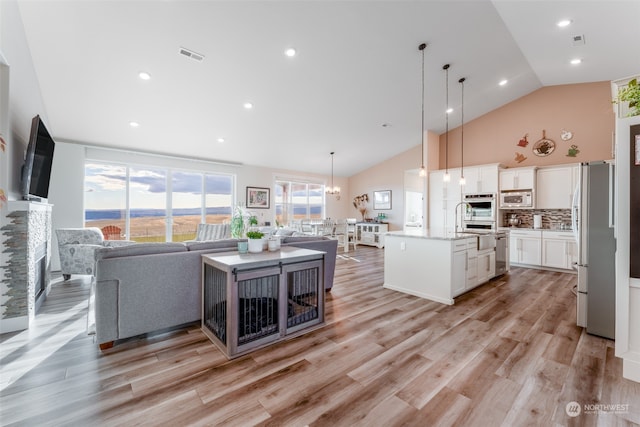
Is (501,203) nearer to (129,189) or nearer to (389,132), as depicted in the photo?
(389,132)

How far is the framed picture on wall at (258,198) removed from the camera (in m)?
7.66

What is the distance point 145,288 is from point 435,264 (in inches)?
133

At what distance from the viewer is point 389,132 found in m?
6.86

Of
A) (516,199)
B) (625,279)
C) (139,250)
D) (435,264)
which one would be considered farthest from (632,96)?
(516,199)

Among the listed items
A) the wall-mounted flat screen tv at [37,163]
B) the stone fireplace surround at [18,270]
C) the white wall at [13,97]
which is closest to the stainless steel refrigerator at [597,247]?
the white wall at [13,97]

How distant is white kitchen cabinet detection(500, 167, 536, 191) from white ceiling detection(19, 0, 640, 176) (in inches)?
69.7

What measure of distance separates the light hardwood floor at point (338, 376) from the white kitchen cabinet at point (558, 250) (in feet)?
9.72

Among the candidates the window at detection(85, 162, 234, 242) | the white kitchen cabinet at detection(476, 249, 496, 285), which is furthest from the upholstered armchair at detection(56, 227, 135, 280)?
the white kitchen cabinet at detection(476, 249, 496, 285)

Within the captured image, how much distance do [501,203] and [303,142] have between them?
4.92 meters

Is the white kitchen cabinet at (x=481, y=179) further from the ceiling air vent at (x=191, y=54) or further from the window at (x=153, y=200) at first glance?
the window at (x=153, y=200)

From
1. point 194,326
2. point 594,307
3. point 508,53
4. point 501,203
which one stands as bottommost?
point 194,326

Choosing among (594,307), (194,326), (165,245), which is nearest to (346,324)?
(194,326)

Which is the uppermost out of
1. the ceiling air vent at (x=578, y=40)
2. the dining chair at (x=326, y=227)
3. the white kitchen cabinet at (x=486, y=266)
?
the ceiling air vent at (x=578, y=40)

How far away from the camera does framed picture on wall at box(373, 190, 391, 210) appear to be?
8790 millimetres
